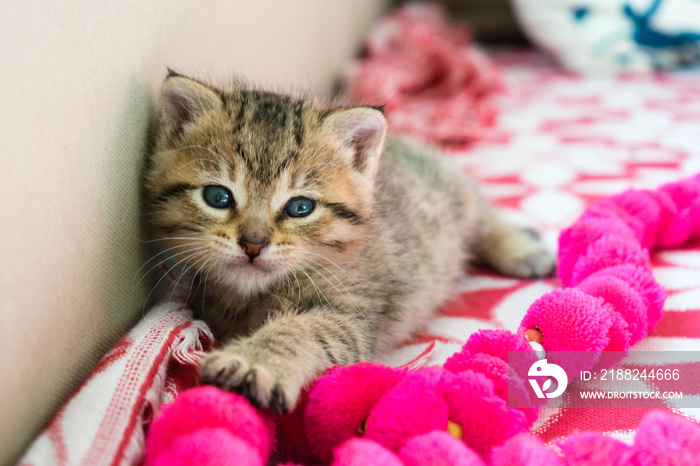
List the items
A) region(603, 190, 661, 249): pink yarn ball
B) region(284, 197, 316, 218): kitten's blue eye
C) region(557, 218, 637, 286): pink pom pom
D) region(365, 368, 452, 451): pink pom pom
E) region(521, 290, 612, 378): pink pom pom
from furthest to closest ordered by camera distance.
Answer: region(603, 190, 661, 249): pink yarn ball
region(557, 218, 637, 286): pink pom pom
region(284, 197, 316, 218): kitten's blue eye
region(521, 290, 612, 378): pink pom pom
region(365, 368, 452, 451): pink pom pom

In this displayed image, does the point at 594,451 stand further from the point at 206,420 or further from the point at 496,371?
the point at 206,420

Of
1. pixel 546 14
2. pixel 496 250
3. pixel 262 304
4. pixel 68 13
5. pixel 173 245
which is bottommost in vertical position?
pixel 496 250

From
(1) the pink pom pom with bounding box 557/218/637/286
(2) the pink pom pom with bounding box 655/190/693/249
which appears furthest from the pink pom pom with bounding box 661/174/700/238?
(1) the pink pom pom with bounding box 557/218/637/286

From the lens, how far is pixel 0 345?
2.49 feet

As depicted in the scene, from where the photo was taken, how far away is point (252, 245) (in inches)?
Result: 41.8

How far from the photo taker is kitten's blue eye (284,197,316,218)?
3.78 feet

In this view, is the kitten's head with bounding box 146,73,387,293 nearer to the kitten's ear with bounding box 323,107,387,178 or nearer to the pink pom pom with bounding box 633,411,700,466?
the kitten's ear with bounding box 323,107,387,178

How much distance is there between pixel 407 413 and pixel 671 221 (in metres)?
1.05

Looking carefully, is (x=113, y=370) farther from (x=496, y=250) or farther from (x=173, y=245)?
(x=496, y=250)

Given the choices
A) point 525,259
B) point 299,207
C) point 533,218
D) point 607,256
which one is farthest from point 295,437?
point 533,218

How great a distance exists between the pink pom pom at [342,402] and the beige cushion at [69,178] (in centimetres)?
38

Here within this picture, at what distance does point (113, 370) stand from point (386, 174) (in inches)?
32.6

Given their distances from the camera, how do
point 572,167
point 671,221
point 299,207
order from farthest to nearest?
point 572,167 → point 671,221 → point 299,207

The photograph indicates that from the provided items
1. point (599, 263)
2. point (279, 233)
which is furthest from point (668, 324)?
point (279, 233)
